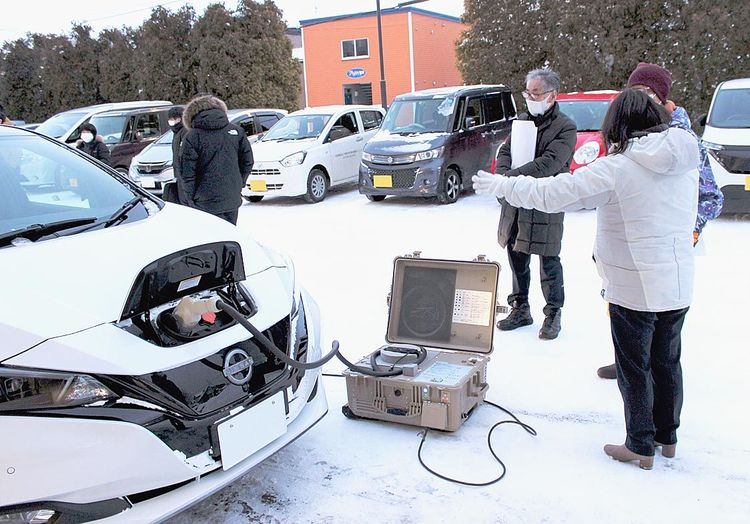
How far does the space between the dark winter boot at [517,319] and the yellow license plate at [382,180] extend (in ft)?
18.5

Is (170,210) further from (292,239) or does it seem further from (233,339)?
(292,239)

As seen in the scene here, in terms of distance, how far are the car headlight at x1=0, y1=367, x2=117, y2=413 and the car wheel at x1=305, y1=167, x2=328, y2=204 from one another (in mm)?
9383

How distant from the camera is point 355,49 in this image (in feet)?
116

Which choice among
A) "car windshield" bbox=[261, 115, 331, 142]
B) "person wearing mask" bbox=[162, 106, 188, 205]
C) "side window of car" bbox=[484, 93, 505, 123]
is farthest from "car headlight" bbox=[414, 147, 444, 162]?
"person wearing mask" bbox=[162, 106, 188, 205]

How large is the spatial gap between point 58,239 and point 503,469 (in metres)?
2.27

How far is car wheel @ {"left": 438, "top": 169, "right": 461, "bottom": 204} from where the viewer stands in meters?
10.6

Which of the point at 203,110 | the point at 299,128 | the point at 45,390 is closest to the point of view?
the point at 45,390

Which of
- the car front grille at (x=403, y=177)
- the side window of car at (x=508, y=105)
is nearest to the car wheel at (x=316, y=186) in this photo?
the car front grille at (x=403, y=177)

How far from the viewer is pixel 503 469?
10.7ft

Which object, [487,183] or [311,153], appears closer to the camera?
[487,183]

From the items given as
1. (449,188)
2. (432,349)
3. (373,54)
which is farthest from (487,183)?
(373,54)

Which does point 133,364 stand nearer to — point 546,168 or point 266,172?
point 546,168

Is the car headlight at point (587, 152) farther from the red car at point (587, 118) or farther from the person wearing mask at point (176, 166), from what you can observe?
the person wearing mask at point (176, 166)

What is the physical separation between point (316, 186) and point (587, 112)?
4.59 meters
